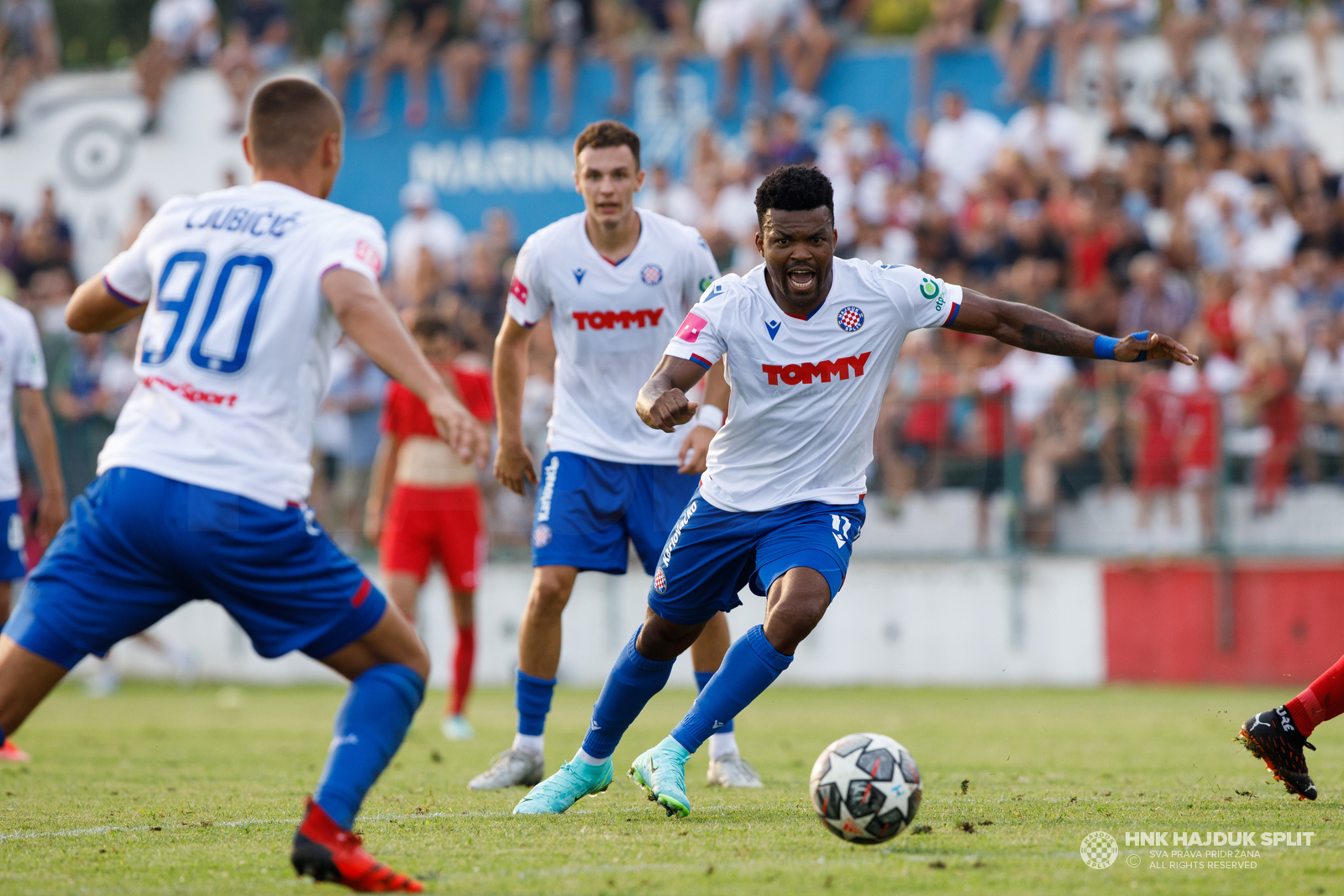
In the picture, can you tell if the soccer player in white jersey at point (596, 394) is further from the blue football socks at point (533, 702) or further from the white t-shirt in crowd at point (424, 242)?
the white t-shirt in crowd at point (424, 242)

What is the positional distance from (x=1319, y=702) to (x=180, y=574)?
463cm

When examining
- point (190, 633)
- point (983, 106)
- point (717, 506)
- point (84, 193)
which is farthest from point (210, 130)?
point (717, 506)

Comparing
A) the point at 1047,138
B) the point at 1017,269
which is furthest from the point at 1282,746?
the point at 1047,138

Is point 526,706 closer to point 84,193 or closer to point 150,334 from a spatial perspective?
point 150,334

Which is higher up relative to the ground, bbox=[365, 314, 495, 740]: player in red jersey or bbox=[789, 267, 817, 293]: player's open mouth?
bbox=[789, 267, 817, 293]: player's open mouth

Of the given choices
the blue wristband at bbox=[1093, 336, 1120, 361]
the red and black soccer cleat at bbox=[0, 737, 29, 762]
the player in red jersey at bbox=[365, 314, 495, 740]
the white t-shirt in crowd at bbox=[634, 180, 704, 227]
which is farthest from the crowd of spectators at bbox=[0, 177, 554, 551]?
the blue wristband at bbox=[1093, 336, 1120, 361]

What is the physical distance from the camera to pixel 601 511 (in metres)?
7.56

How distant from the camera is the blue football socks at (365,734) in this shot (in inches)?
179

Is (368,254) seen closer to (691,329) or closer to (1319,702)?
(691,329)

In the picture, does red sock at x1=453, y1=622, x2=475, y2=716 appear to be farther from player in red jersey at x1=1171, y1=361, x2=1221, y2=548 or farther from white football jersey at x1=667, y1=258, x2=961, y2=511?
player in red jersey at x1=1171, y1=361, x2=1221, y2=548

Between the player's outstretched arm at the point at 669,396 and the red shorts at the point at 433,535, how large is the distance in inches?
218

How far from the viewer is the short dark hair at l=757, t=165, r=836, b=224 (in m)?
6.04

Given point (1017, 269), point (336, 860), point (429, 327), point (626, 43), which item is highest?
point (626, 43)
